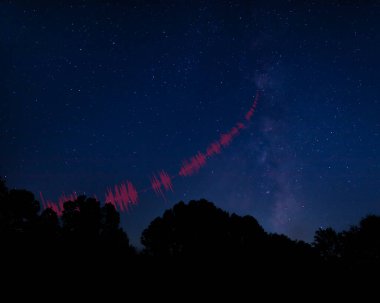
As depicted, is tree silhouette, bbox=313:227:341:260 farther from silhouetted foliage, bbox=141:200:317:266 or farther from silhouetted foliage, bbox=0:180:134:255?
silhouetted foliage, bbox=0:180:134:255

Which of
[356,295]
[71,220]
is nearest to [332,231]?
[356,295]

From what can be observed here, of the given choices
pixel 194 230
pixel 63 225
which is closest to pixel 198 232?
pixel 194 230

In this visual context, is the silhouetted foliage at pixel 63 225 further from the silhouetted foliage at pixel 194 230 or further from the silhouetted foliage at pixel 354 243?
the silhouetted foliage at pixel 354 243

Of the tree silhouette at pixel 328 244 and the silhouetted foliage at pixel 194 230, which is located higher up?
the silhouetted foliage at pixel 194 230

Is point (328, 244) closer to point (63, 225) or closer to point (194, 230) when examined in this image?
point (194, 230)

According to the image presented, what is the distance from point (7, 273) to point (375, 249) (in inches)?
2619

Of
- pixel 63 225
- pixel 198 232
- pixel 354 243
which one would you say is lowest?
pixel 354 243

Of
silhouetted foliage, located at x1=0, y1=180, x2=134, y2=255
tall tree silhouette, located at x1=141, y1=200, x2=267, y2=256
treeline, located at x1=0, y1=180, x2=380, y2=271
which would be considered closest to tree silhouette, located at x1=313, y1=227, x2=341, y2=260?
treeline, located at x1=0, y1=180, x2=380, y2=271

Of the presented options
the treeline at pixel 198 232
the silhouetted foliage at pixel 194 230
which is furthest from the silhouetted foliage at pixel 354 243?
the silhouetted foliage at pixel 194 230

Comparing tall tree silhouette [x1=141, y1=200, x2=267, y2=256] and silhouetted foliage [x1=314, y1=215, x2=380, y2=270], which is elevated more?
tall tree silhouette [x1=141, y1=200, x2=267, y2=256]

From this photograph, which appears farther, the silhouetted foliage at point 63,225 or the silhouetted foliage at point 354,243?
the silhouetted foliage at point 354,243

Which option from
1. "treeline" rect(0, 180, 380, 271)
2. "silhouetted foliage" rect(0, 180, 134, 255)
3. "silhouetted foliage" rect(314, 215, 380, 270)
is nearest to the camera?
"silhouetted foliage" rect(0, 180, 134, 255)

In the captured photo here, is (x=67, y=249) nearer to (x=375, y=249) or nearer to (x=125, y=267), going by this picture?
(x=125, y=267)

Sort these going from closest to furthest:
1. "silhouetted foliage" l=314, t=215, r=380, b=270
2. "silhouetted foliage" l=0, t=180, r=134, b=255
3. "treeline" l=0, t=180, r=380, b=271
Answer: "silhouetted foliage" l=0, t=180, r=134, b=255 → "treeline" l=0, t=180, r=380, b=271 → "silhouetted foliage" l=314, t=215, r=380, b=270
